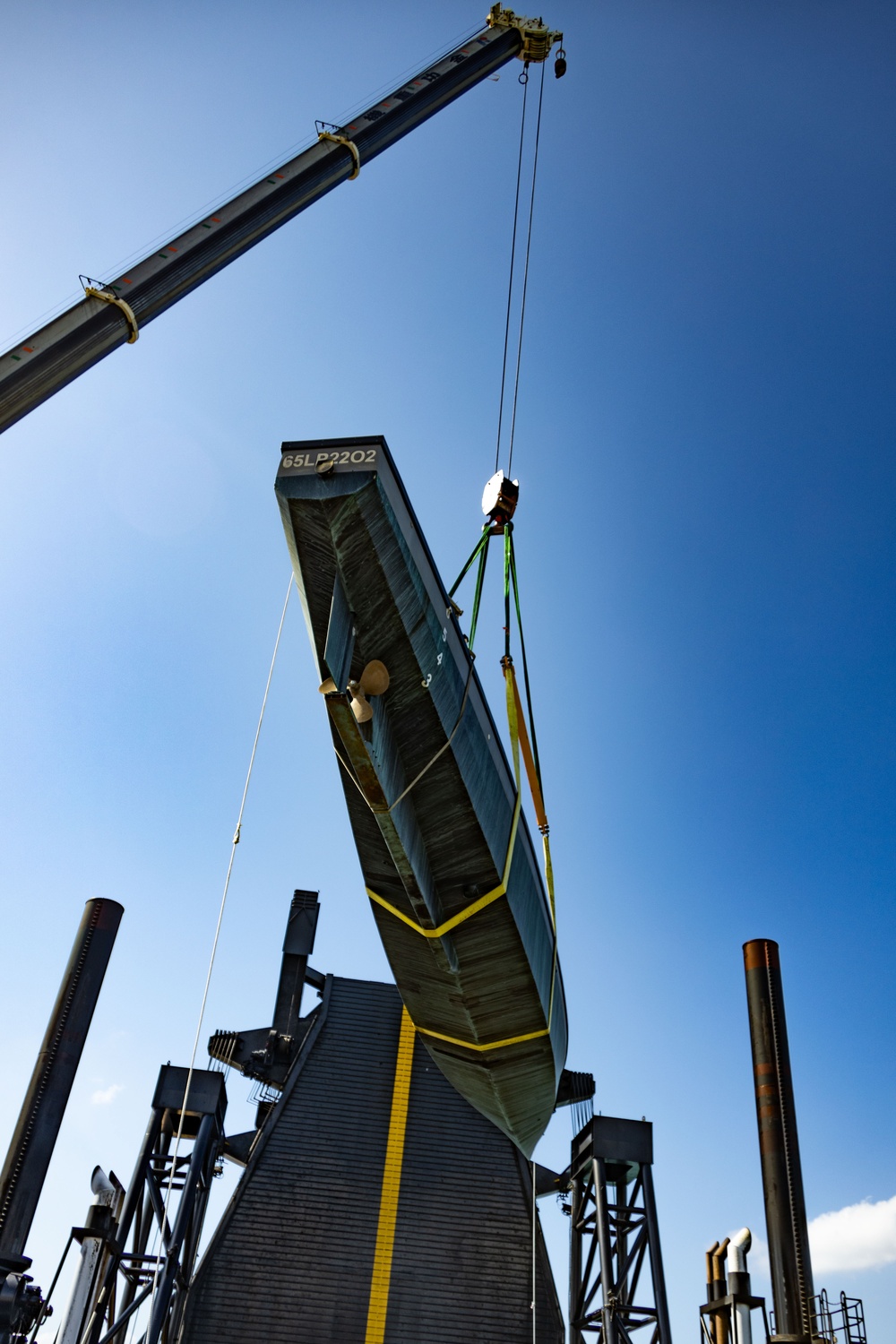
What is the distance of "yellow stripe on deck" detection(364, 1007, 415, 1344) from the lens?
1898cm

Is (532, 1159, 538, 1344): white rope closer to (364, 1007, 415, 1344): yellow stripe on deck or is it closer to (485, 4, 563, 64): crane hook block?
(364, 1007, 415, 1344): yellow stripe on deck

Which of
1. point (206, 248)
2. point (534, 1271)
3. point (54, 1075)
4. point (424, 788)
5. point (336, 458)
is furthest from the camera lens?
point (534, 1271)

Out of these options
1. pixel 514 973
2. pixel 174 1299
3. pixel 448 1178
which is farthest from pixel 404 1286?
pixel 514 973

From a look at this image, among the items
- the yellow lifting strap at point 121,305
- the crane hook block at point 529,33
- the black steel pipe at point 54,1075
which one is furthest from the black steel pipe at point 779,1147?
the crane hook block at point 529,33

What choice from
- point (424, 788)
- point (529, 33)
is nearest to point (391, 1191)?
point (424, 788)

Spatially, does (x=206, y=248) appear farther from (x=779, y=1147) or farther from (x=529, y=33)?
(x=779, y=1147)

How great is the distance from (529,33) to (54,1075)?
981 inches

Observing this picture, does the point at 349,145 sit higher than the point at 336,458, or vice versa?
the point at 349,145

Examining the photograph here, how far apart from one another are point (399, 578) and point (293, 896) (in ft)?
57.4

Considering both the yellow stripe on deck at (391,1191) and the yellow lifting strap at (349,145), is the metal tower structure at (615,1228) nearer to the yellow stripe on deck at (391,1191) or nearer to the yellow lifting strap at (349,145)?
the yellow stripe on deck at (391,1191)

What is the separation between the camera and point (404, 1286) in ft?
63.6

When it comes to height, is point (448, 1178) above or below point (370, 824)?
below

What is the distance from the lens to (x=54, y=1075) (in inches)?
615

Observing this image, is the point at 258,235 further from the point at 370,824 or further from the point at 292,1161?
the point at 292,1161
